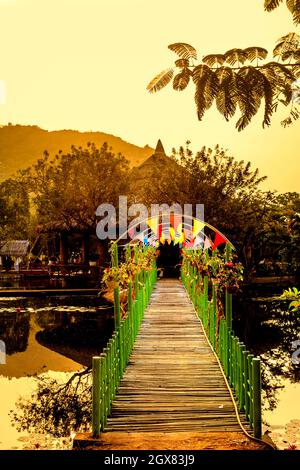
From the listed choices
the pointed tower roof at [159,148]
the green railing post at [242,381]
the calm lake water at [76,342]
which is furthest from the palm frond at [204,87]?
the pointed tower roof at [159,148]

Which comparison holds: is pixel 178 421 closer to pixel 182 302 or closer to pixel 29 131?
pixel 182 302

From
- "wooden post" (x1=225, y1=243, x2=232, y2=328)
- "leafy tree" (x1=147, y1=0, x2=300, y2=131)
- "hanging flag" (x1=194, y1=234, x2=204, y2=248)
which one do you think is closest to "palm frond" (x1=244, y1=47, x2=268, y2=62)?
"leafy tree" (x1=147, y1=0, x2=300, y2=131)

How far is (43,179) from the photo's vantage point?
42.1 m

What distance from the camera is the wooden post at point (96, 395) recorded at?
5828 mm

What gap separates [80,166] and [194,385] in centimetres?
3125

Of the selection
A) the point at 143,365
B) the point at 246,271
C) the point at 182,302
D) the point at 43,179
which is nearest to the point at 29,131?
the point at 43,179

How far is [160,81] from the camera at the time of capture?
2.62 metres

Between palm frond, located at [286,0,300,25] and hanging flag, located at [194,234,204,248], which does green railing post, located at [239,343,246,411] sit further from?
hanging flag, located at [194,234,204,248]

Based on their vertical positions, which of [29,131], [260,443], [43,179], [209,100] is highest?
[29,131]

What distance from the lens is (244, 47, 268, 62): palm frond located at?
105 inches

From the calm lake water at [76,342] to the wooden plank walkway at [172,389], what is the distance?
1.91 metres

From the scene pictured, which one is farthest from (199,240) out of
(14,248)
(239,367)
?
(14,248)

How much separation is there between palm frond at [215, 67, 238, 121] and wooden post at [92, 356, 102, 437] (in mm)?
3814

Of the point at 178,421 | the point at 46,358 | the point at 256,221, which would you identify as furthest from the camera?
the point at 256,221
